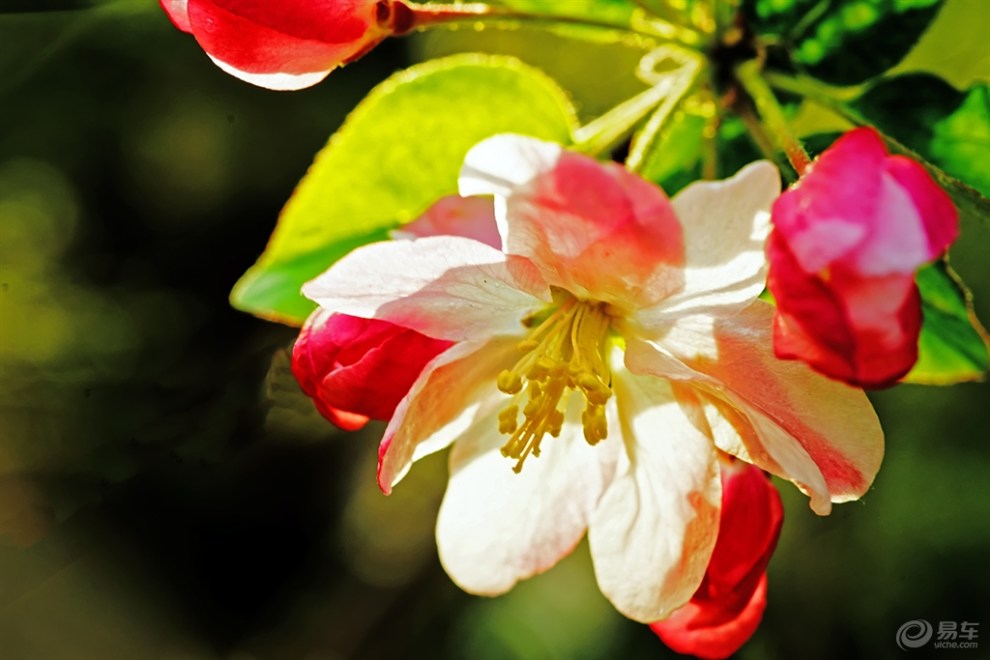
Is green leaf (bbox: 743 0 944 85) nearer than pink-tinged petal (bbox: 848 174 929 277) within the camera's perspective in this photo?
No

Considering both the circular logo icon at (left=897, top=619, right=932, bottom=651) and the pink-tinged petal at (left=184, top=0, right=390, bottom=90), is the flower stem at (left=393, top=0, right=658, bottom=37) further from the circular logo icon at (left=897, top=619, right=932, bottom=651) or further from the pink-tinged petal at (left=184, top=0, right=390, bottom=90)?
the circular logo icon at (left=897, top=619, right=932, bottom=651)

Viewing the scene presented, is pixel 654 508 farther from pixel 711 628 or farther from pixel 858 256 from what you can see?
pixel 858 256

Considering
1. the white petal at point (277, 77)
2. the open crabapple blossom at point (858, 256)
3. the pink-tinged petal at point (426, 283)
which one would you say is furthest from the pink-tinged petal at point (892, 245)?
the white petal at point (277, 77)

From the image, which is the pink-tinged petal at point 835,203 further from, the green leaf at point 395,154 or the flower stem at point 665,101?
the green leaf at point 395,154

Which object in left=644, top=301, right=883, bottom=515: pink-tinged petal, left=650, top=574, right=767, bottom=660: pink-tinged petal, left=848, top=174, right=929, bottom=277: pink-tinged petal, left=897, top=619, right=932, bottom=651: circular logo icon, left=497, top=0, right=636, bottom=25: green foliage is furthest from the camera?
left=897, top=619, right=932, bottom=651: circular logo icon

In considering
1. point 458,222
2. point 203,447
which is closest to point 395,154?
point 458,222

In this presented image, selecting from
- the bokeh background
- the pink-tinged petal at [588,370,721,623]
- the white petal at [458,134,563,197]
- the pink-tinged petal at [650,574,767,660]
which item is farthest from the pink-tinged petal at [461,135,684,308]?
the bokeh background
